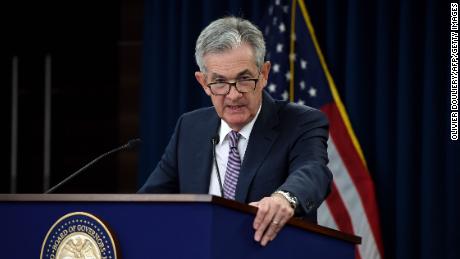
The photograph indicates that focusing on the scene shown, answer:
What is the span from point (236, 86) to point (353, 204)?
218 centimetres

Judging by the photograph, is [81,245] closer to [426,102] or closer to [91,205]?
[91,205]

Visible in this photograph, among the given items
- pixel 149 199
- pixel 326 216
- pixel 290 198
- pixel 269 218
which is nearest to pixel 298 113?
pixel 290 198

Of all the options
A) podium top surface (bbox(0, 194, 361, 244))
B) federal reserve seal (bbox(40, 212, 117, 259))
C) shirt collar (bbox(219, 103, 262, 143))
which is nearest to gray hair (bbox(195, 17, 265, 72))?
shirt collar (bbox(219, 103, 262, 143))

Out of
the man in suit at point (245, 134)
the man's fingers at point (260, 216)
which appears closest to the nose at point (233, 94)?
the man in suit at point (245, 134)

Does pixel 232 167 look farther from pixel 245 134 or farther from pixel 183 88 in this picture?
pixel 183 88

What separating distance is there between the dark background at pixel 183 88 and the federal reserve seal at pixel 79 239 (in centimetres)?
292

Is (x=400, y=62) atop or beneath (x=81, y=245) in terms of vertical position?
atop

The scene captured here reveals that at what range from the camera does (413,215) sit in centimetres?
467

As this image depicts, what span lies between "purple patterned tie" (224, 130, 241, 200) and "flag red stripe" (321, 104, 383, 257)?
199cm

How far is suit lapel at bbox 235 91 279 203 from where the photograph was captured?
2670mm

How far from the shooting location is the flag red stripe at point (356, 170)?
182 inches

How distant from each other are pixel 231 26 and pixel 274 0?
2.50 meters

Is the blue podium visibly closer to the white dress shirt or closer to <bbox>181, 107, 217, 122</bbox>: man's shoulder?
the white dress shirt

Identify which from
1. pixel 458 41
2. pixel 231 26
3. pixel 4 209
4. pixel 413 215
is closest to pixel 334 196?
pixel 413 215
